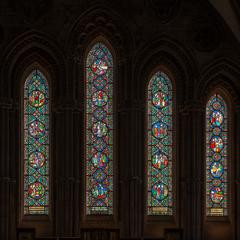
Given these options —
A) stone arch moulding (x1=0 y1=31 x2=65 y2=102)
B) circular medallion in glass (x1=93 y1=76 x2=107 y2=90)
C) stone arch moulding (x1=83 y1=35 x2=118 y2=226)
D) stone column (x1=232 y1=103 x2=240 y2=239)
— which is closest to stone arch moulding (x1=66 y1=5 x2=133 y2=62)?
stone arch moulding (x1=83 y1=35 x2=118 y2=226)

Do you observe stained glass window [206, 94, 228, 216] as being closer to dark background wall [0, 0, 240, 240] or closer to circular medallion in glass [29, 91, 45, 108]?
dark background wall [0, 0, 240, 240]

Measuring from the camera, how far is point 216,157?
607 inches

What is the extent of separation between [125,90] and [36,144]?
3.16 m

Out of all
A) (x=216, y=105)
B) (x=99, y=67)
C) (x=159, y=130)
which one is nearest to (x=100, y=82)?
(x=99, y=67)

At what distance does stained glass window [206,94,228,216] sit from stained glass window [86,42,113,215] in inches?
119

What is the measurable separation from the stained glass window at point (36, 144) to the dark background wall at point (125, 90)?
0.27 meters

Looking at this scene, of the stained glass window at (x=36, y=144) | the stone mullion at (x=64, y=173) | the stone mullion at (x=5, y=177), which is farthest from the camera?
the stained glass window at (x=36, y=144)

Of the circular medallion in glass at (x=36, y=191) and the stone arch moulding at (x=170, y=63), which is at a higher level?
the stone arch moulding at (x=170, y=63)

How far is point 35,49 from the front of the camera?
49.9ft

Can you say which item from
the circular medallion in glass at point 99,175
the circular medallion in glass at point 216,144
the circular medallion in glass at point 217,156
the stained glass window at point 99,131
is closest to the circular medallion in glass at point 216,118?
the circular medallion in glass at point 216,144

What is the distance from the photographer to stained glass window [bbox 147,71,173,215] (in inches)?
600

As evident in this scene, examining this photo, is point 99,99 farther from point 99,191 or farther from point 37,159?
point 99,191

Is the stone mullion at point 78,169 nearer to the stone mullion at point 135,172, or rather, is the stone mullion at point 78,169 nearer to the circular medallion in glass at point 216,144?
the stone mullion at point 135,172

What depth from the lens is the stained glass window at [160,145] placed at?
15.2 m
